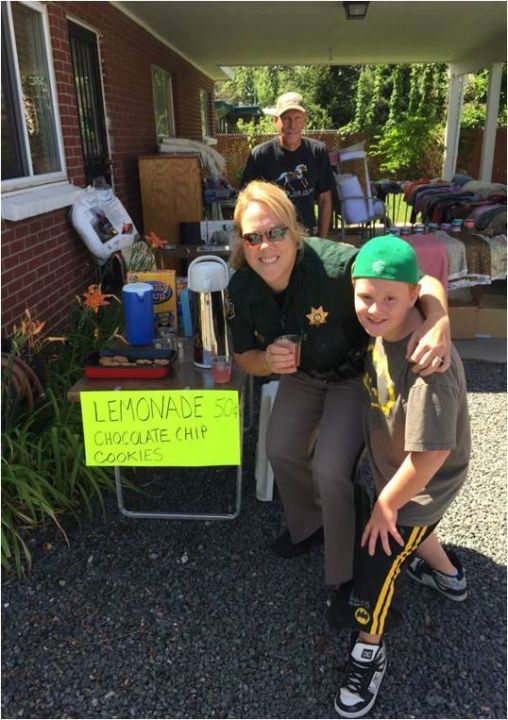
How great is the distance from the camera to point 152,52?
25.7ft

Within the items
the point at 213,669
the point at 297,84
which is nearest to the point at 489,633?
the point at 213,669

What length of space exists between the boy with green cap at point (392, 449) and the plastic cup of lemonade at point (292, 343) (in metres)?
0.24

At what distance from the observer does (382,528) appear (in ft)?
5.80

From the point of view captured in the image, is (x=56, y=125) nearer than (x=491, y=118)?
Yes

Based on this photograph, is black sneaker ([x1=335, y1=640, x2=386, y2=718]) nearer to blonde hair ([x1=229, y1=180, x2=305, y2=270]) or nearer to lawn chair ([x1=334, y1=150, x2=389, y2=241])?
blonde hair ([x1=229, y1=180, x2=305, y2=270])

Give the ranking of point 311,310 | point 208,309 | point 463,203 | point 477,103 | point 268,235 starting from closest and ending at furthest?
point 268,235
point 311,310
point 208,309
point 463,203
point 477,103

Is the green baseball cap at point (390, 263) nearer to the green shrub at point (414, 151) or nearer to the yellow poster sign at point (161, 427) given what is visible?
the yellow poster sign at point (161, 427)

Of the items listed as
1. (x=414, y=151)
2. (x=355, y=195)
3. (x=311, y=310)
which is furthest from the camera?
(x=414, y=151)

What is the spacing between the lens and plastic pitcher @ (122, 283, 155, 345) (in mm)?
2486

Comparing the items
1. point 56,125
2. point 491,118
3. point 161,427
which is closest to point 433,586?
point 161,427

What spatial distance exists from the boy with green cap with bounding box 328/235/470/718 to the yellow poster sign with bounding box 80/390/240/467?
54cm

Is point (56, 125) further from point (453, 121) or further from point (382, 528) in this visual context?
point (453, 121)

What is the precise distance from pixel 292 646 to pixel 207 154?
7216 millimetres

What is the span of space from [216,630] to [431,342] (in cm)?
132
